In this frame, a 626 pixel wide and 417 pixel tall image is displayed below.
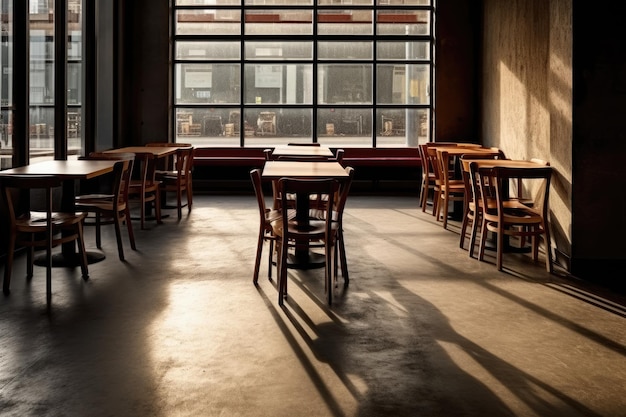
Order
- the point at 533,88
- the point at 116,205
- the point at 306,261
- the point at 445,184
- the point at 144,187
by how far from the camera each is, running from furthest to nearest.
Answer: the point at 445,184 < the point at 144,187 < the point at 533,88 < the point at 116,205 < the point at 306,261

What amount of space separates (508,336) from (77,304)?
109 inches

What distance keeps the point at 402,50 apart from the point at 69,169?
7684 millimetres

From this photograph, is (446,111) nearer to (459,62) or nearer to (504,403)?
(459,62)

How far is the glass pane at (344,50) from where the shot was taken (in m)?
12.1

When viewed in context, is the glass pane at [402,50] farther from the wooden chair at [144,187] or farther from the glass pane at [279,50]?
the wooden chair at [144,187]

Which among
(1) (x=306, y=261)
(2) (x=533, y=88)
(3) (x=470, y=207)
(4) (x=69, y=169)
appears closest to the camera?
(4) (x=69, y=169)

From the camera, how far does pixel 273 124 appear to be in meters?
12.2

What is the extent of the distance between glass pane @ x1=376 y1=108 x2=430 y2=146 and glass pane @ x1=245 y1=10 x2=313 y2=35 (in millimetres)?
1971

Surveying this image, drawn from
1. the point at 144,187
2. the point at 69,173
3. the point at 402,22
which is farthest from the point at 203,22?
the point at 69,173

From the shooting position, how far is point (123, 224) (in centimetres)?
811

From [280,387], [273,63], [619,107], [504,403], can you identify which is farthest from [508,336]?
[273,63]

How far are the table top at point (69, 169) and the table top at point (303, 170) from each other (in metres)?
1.35

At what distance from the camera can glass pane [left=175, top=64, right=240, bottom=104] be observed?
1210cm

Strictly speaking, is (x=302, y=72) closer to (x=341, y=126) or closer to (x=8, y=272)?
(x=341, y=126)
